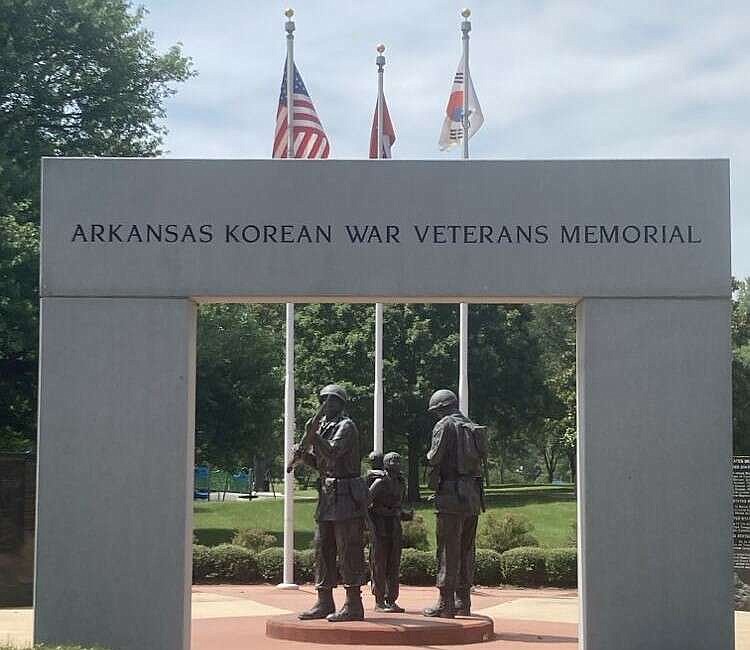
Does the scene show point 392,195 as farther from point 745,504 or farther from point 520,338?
point 520,338

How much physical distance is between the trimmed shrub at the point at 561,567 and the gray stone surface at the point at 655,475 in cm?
1071

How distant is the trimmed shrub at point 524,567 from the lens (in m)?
21.2

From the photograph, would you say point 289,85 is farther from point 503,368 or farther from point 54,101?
point 503,368

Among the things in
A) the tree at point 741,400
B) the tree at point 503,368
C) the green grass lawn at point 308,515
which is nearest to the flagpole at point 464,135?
the green grass lawn at point 308,515

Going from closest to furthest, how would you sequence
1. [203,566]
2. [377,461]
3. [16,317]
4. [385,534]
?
[385,534]
[377,461]
[203,566]
[16,317]

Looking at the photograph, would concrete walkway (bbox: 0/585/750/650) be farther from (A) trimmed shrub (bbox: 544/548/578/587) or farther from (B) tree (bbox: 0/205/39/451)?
(B) tree (bbox: 0/205/39/451)

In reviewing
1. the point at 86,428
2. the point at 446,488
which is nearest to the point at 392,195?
the point at 86,428

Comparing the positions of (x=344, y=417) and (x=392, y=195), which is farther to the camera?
(x=344, y=417)

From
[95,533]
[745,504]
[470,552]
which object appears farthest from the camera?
[745,504]

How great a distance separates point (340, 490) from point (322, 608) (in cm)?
149

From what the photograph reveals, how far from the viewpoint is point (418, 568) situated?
20.9m

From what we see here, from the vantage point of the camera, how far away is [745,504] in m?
18.4

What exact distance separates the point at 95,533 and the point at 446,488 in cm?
443

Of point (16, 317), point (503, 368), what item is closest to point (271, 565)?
point (16, 317)
